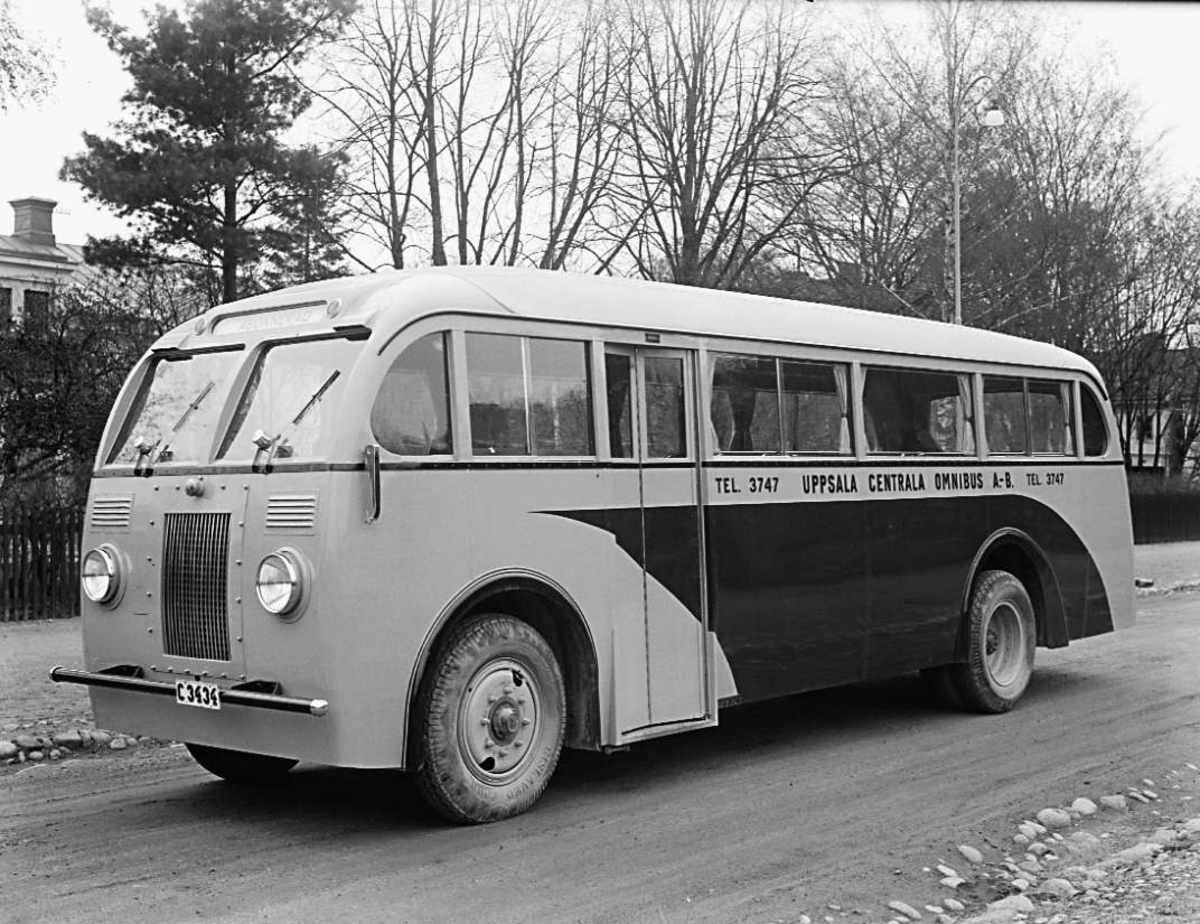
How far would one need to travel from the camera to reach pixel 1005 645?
11.4m

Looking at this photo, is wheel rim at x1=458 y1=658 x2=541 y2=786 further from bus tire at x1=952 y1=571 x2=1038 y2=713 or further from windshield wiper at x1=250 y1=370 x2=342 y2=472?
bus tire at x1=952 y1=571 x2=1038 y2=713

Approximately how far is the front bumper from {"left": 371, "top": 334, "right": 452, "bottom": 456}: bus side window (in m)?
1.28

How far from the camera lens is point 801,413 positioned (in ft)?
31.0

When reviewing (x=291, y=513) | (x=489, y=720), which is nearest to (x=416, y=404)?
(x=291, y=513)

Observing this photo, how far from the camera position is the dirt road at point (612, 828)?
20.0ft

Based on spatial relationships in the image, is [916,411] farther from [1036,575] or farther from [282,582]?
[282,582]

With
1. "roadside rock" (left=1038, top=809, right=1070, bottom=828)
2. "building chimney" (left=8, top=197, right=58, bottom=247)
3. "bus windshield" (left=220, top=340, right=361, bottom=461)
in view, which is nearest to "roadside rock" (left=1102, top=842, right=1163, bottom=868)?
"roadside rock" (left=1038, top=809, right=1070, bottom=828)

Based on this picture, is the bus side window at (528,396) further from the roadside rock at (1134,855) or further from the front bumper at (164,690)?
the roadside rock at (1134,855)

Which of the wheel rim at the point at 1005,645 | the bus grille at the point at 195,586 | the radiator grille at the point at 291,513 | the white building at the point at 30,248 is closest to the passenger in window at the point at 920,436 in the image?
the wheel rim at the point at 1005,645

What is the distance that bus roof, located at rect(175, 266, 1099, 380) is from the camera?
7453mm

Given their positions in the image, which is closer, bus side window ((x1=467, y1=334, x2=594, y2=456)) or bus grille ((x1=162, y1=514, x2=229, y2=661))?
bus grille ((x1=162, y1=514, x2=229, y2=661))

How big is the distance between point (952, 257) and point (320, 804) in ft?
92.8

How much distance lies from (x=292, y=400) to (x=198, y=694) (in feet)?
5.01

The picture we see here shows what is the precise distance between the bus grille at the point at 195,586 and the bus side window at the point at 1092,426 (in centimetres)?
783
